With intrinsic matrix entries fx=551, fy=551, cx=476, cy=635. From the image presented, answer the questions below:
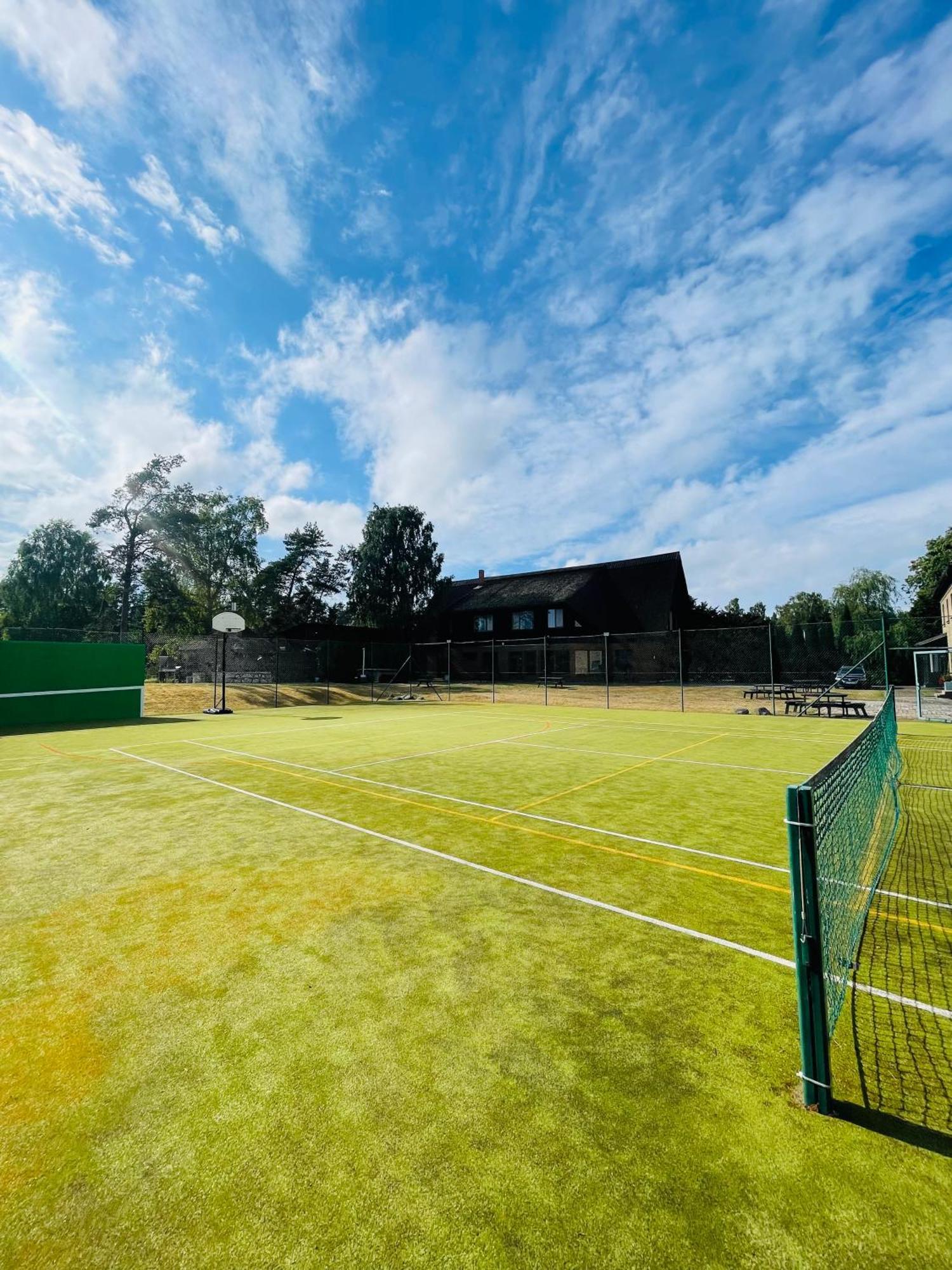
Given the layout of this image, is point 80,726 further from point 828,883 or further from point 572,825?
point 828,883

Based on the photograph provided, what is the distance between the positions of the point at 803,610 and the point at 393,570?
33.7 meters

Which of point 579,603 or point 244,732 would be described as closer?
point 244,732

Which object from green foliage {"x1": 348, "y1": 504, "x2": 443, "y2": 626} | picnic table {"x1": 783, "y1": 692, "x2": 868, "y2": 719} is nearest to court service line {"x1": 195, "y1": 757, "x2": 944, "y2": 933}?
picnic table {"x1": 783, "y1": 692, "x2": 868, "y2": 719}

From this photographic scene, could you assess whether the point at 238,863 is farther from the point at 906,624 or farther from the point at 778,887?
the point at 906,624

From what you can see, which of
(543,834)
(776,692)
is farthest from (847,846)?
(776,692)

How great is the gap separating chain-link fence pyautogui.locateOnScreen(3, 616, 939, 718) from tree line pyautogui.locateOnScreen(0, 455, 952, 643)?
20.4ft

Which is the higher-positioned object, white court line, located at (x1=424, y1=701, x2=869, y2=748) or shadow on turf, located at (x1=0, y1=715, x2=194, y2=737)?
shadow on turf, located at (x1=0, y1=715, x2=194, y2=737)

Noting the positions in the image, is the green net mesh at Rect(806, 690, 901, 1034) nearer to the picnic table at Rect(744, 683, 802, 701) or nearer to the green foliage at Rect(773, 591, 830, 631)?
the picnic table at Rect(744, 683, 802, 701)

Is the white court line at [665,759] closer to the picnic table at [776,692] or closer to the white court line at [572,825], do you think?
the white court line at [572,825]

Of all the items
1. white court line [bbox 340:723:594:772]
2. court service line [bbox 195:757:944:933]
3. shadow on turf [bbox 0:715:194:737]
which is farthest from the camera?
shadow on turf [bbox 0:715:194:737]

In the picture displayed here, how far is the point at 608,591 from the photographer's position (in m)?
44.8

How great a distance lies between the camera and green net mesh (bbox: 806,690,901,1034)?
312cm

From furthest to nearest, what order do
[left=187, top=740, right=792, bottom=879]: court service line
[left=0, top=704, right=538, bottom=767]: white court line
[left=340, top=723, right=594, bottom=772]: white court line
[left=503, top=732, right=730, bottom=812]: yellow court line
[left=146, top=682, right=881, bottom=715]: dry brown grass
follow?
[left=146, top=682, right=881, bottom=715]: dry brown grass < [left=0, top=704, right=538, bottom=767]: white court line < [left=340, top=723, right=594, bottom=772]: white court line < [left=503, top=732, right=730, bottom=812]: yellow court line < [left=187, top=740, right=792, bottom=879]: court service line

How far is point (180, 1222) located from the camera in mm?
2035
